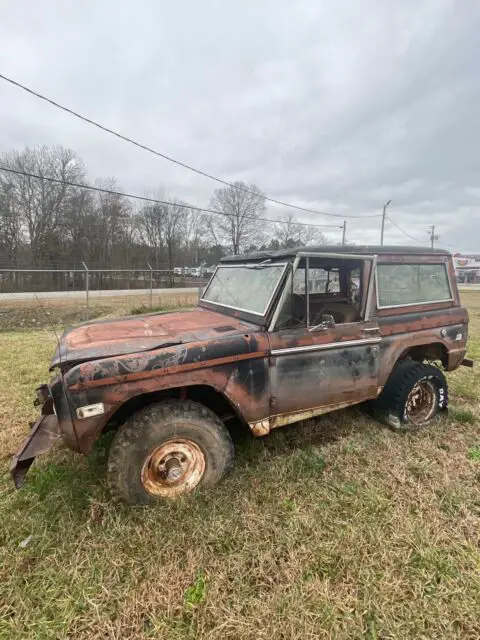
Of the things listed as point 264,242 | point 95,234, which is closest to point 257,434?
point 95,234

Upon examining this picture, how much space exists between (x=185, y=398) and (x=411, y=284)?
2.72 meters

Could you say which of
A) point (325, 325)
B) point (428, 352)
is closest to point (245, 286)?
point (325, 325)

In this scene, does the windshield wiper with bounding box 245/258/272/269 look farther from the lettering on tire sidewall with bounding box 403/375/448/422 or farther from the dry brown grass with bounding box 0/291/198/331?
the dry brown grass with bounding box 0/291/198/331

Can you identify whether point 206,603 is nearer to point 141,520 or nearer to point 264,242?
point 141,520

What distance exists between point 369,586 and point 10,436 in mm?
3498

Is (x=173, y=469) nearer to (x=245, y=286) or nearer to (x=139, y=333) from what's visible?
(x=139, y=333)

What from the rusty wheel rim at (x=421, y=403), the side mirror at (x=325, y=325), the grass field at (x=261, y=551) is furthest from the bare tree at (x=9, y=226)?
the rusty wheel rim at (x=421, y=403)

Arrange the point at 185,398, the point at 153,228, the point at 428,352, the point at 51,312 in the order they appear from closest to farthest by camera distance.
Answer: the point at 185,398, the point at 428,352, the point at 51,312, the point at 153,228

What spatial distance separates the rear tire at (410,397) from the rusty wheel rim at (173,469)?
7.05ft

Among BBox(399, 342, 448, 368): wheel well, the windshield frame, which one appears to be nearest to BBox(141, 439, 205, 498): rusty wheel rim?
the windshield frame

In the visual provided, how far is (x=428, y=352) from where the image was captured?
3834 mm

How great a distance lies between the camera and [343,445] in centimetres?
325

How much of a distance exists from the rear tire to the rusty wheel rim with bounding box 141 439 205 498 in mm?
2149

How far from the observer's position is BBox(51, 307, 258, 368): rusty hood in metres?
2.36
